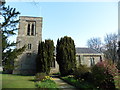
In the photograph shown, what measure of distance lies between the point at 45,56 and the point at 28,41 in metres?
6.70

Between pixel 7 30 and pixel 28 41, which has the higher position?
pixel 28 41

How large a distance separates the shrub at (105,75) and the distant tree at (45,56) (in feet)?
40.5

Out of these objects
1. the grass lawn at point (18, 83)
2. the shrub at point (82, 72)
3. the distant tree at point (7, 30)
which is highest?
the distant tree at point (7, 30)

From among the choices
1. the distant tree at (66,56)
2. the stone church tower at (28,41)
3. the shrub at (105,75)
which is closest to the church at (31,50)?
the stone church tower at (28,41)

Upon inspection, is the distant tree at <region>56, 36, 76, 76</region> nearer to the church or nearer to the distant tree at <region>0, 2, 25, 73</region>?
the church

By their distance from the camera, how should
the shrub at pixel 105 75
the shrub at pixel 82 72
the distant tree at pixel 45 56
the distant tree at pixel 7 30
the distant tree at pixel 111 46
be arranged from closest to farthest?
the shrub at pixel 105 75 → the distant tree at pixel 7 30 → the shrub at pixel 82 72 → the distant tree at pixel 45 56 → the distant tree at pixel 111 46

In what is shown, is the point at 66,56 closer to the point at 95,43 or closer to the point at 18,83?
the point at 18,83

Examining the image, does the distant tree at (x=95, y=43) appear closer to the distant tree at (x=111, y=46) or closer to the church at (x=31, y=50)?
the distant tree at (x=111, y=46)

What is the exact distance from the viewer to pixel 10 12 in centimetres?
962

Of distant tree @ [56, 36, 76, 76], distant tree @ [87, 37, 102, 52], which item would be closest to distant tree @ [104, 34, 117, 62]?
distant tree @ [87, 37, 102, 52]

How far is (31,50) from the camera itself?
24.6 meters

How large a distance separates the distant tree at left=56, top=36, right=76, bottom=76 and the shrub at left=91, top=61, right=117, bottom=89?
9.37 metres

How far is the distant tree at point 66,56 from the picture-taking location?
1927cm

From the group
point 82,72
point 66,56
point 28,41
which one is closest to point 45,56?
point 66,56
